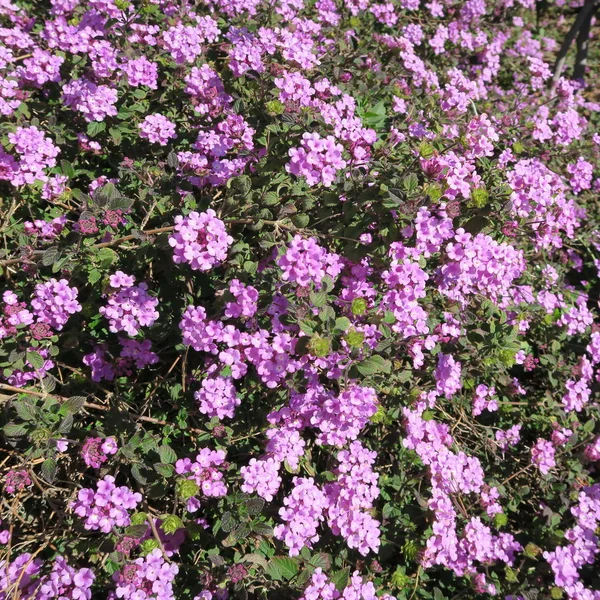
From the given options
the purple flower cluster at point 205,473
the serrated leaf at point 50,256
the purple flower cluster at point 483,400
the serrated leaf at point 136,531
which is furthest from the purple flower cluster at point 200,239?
the purple flower cluster at point 483,400

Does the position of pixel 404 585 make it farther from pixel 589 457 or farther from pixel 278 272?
pixel 278 272

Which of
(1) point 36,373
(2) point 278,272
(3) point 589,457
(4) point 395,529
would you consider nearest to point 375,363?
(2) point 278,272

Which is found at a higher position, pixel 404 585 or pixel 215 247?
pixel 215 247

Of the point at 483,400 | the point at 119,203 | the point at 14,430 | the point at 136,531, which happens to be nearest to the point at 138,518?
the point at 136,531

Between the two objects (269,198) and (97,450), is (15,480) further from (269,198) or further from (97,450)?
(269,198)

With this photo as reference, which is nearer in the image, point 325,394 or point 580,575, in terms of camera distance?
point 325,394

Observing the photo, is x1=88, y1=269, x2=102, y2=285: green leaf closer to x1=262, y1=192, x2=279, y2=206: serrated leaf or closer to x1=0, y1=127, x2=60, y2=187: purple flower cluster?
x1=0, y1=127, x2=60, y2=187: purple flower cluster

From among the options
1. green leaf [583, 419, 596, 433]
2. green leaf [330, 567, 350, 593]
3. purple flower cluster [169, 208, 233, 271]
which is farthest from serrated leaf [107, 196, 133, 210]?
green leaf [583, 419, 596, 433]

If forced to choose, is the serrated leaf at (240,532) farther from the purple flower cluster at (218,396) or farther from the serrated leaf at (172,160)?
the serrated leaf at (172,160)
